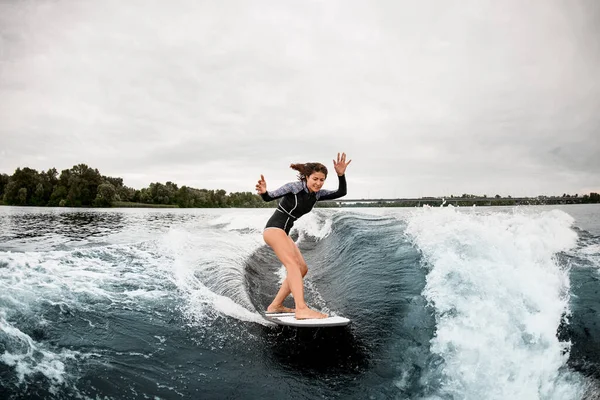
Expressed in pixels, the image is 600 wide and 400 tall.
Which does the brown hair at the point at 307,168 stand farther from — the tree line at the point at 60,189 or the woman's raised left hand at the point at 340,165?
the tree line at the point at 60,189

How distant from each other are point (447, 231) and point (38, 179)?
271 feet

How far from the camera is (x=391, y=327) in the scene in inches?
183

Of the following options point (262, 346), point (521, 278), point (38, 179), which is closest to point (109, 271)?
point (262, 346)

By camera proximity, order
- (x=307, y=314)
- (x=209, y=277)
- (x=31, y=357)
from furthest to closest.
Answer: (x=209, y=277), (x=307, y=314), (x=31, y=357)

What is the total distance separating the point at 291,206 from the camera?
5.36 meters

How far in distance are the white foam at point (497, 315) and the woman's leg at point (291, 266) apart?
64.5 inches

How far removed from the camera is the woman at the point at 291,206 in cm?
511

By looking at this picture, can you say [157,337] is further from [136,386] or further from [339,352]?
[339,352]

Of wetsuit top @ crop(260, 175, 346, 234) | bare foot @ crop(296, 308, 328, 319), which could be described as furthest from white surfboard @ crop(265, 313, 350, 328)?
A: wetsuit top @ crop(260, 175, 346, 234)

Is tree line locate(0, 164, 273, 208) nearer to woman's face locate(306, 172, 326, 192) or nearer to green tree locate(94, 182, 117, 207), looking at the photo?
green tree locate(94, 182, 117, 207)

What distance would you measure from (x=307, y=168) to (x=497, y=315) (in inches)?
123

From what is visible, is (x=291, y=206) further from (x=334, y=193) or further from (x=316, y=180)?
(x=334, y=193)

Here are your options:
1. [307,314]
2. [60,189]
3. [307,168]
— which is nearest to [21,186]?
[60,189]

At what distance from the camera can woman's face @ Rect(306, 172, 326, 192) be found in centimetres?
527
